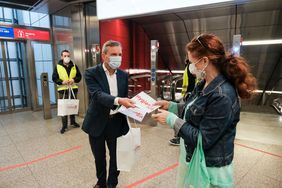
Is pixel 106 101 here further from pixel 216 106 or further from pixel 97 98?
pixel 216 106

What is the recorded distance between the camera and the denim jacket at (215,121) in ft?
3.13

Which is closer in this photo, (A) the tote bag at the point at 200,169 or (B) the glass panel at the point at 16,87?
(A) the tote bag at the point at 200,169

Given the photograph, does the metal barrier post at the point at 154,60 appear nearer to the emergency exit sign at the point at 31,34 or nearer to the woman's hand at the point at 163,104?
the woman's hand at the point at 163,104

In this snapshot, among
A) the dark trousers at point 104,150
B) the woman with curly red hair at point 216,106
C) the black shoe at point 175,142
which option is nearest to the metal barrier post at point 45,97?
the black shoe at point 175,142

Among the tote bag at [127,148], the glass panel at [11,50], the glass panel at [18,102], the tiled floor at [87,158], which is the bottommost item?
the tiled floor at [87,158]

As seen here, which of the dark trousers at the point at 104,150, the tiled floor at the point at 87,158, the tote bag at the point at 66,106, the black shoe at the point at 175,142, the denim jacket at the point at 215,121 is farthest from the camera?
the tote bag at the point at 66,106

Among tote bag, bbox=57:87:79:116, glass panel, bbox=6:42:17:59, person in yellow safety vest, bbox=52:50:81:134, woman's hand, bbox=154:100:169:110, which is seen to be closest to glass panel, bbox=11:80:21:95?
glass panel, bbox=6:42:17:59

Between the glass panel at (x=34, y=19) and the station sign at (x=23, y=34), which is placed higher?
the glass panel at (x=34, y=19)

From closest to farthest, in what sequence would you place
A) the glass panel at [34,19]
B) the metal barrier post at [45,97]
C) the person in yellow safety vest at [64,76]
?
the person in yellow safety vest at [64,76] → the metal barrier post at [45,97] → the glass panel at [34,19]

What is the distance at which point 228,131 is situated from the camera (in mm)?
1027

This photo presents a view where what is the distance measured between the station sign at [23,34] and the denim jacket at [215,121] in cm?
513

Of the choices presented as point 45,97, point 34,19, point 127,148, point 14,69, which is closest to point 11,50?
point 14,69

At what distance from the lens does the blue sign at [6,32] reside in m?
4.54

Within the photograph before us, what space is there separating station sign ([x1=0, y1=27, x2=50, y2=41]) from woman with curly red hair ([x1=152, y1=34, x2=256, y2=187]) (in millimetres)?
5048
